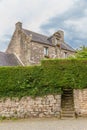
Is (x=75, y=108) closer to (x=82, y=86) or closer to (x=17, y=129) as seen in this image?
(x=82, y=86)

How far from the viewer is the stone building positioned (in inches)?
1326

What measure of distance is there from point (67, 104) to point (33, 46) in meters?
17.4

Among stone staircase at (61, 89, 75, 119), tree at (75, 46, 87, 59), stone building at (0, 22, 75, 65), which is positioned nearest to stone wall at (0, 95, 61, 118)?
stone staircase at (61, 89, 75, 119)

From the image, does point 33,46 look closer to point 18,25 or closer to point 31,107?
point 18,25

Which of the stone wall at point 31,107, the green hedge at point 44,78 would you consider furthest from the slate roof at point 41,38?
the stone wall at point 31,107

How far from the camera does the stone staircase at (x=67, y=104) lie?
16730 millimetres

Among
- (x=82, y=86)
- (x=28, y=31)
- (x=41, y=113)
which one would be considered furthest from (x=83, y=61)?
(x=28, y=31)

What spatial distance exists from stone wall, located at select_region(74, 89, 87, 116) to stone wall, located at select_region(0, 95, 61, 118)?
1.03 meters

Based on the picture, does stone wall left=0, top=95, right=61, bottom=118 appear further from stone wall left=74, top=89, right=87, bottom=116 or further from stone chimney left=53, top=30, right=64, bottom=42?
stone chimney left=53, top=30, right=64, bottom=42

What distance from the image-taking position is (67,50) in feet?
127

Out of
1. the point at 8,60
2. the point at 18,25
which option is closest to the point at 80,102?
the point at 8,60

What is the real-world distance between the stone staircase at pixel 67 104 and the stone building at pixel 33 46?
16.2 metres

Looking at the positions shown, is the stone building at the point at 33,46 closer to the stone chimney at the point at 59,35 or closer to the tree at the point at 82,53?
the stone chimney at the point at 59,35

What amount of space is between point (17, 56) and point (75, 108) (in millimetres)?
18748
